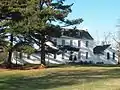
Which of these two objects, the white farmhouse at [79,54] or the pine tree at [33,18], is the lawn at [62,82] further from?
the white farmhouse at [79,54]

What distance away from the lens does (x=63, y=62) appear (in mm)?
88062

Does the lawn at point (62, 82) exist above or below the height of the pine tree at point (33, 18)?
below

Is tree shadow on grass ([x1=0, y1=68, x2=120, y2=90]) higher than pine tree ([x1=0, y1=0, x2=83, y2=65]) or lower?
lower

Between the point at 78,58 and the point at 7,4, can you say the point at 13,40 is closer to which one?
the point at 7,4

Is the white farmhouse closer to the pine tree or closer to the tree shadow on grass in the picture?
the pine tree

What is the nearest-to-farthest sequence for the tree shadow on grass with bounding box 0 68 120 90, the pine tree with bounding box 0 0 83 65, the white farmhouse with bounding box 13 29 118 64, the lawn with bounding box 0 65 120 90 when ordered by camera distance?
the lawn with bounding box 0 65 120 90, the tree shadow on grass with bounding box 0 68 120 90, the pine tree with bounding box 0 0 83 65, the white farmhouse with bounding box 13 29 118 64

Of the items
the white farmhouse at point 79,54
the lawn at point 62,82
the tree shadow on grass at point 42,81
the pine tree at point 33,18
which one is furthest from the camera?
the white farmhouse at point 79,54

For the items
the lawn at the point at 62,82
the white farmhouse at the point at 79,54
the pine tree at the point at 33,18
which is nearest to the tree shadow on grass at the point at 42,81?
the lawn at the point at 62,82

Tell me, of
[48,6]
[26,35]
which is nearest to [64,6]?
[48,6]

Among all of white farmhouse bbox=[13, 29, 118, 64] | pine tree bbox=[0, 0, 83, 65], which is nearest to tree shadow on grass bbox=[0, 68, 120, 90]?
pine tree bbox=[0, 0, 83, 65]

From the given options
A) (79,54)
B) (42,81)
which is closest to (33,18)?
(42,81)

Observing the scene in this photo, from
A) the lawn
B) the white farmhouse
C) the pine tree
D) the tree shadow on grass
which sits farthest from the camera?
the white farmhouse

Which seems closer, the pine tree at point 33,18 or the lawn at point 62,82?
the lawn at point 62,82

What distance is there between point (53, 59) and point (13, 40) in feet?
81.8
